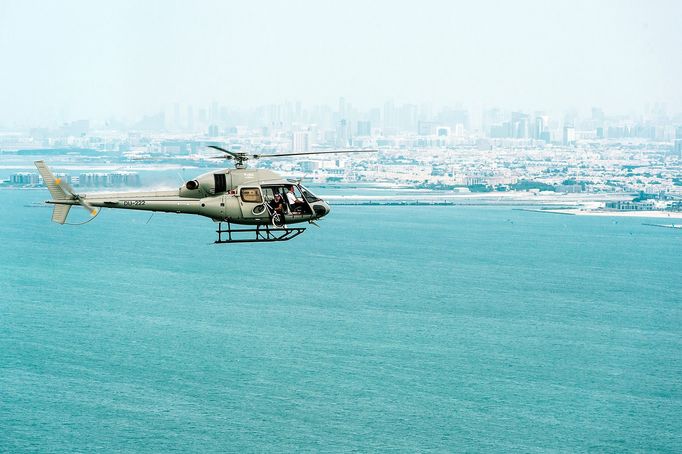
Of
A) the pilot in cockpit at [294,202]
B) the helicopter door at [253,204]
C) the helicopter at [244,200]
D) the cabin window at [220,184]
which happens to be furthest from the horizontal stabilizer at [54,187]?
the pilot in cockpit at [294,202]

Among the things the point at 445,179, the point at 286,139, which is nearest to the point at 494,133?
the point at 286,139

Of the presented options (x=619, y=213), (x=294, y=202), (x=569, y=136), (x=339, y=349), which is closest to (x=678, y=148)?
(x=569, y=136)

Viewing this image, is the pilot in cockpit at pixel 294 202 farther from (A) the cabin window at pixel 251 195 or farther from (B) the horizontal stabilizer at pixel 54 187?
(B) the horizontal stabilizer at pixel 54 187

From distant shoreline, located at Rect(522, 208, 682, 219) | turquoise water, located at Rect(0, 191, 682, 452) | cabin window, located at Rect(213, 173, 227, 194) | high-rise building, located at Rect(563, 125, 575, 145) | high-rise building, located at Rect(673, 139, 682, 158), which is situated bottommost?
turquoise water, located at Rect(0, 191, 682, 452)

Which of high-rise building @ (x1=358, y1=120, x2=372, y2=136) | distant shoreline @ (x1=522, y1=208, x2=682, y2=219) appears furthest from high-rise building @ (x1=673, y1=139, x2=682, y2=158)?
distant shoreline @ (x1=522, y1=208, x2=682, y2=219)

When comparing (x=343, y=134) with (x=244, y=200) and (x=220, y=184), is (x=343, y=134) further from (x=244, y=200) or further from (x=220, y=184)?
(x=244, y=200)

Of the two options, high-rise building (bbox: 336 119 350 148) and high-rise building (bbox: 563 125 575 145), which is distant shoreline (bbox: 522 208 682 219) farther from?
high-rise building (bbox: 563 125 575 145)
